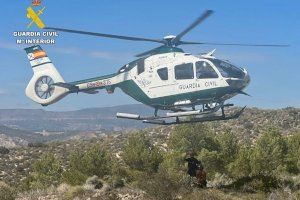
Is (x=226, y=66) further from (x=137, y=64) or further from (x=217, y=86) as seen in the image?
(x=137, y=64)

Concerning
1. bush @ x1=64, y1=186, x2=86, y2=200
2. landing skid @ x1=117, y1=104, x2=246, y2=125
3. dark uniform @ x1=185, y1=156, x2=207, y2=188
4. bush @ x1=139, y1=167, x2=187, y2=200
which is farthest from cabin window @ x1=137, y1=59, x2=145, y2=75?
bush @ x1=64, y1=186, x2=86, y2=200

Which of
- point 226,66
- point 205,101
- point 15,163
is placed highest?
point 226,66

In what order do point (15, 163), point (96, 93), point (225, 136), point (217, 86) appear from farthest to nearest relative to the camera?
point (15, 163)
point (225, 136)
point (96, 93)
point (217, 86)

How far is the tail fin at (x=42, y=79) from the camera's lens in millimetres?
27703

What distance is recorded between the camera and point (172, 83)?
80.2 feet

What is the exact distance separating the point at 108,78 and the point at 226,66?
22.0ft

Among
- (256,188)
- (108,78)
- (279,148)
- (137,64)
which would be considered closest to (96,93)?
(108,78)

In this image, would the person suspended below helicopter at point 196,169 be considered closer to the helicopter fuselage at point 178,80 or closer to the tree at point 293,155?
the helicopter fuselage at point 178,80

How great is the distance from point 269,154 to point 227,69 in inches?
761

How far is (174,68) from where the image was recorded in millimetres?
24406

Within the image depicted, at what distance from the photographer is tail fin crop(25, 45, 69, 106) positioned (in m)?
27.7

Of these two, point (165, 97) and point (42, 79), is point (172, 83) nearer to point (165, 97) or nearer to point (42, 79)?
point (165, 97)

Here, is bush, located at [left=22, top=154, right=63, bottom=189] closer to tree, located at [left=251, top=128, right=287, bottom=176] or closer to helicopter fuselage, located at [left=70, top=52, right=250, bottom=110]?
tree, located at [left=251, top=128, right=287, bottom=176]

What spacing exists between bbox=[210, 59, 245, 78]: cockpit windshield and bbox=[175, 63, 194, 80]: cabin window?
44.3 inches
